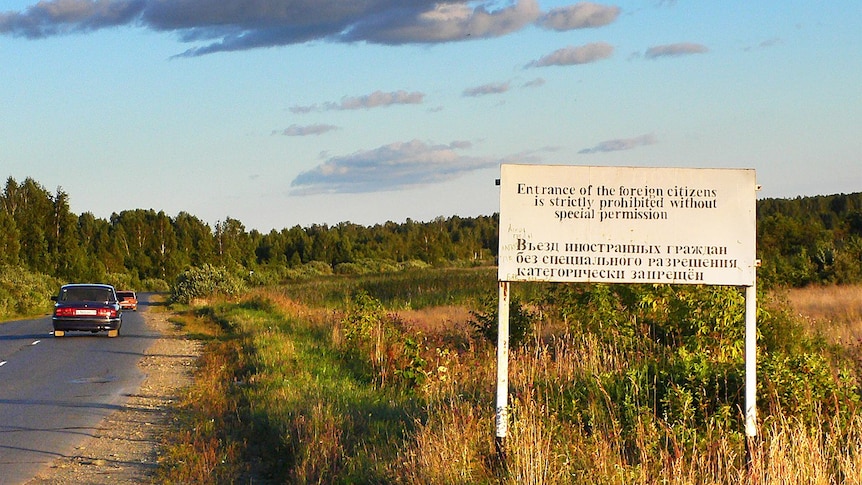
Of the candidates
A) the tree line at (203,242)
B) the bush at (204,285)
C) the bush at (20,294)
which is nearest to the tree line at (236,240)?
the tree line at (203,242)

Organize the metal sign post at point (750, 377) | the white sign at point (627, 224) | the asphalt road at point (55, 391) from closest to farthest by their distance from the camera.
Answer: the metal sign post at point (750, 377), the white sign at point (627, 224), the asphalt road at point (55, 391)

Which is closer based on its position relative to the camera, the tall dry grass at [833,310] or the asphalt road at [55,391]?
the asphalt road at [55,391]

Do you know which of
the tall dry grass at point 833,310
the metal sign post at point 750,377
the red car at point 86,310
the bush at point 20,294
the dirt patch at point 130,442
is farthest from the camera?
the bush at point 20,294

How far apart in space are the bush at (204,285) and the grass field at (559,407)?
154 ft

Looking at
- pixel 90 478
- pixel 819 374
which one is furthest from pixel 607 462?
pixel 90 478

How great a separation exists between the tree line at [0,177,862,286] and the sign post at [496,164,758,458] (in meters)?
42.1

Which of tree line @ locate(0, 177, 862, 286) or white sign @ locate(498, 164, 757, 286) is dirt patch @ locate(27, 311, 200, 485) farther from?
tree line @ locate(0, 177, 862, 286)

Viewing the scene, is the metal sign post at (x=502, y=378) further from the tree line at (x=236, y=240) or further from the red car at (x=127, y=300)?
the red car at (x=127, y=300)

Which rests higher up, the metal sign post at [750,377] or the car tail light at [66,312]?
the metal sign post at [750,377]

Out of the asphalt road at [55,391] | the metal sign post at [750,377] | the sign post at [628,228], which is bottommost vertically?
the asphalt road at [55,391]

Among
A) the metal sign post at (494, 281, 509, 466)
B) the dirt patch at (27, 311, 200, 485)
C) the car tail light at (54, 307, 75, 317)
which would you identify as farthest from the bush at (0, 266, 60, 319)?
the metal sign post at (494, 281, 509, 466)

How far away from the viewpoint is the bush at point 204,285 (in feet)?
212

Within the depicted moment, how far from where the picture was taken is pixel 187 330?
36.4 metres

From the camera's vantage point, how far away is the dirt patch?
9562 mm
